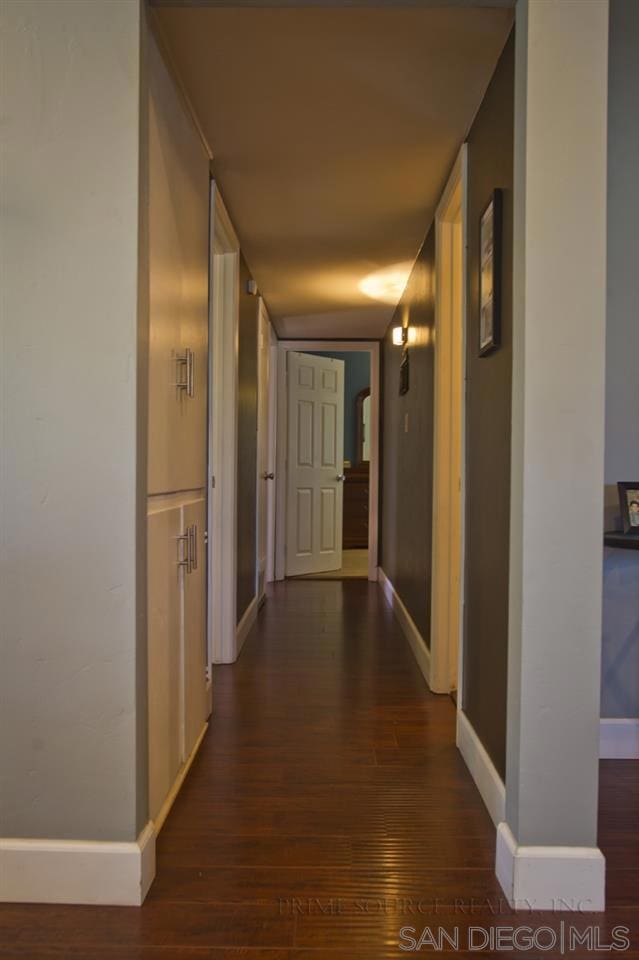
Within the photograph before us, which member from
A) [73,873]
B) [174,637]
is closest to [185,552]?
[174,637]

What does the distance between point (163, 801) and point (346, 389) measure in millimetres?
7193

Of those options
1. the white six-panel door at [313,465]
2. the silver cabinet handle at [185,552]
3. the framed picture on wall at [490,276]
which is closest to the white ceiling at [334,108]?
the framed picture on wall at [490,276]

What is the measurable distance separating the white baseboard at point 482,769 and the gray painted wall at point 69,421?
955 mm

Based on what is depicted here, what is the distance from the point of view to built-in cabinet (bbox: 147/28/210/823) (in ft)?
6.08

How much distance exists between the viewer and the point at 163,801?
1949 millimetres

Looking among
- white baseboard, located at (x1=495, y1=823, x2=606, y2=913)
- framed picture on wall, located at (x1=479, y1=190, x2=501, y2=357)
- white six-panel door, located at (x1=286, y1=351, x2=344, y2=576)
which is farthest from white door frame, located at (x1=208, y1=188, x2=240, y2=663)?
white six-panel door, located at (x1=286, y1=351, x2=344, y2=576)

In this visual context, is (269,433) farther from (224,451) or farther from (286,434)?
(224,451)

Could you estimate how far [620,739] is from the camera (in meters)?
2.43

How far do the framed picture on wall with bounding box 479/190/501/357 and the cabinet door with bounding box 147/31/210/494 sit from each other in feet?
3.08

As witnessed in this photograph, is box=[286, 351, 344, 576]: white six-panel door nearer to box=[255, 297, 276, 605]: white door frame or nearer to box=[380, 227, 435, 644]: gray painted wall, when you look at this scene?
box=[255, 297, 276, 605]: white door frame

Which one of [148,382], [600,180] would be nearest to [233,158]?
[148,382]

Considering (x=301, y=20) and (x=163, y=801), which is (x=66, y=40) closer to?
(x=301, y=20)

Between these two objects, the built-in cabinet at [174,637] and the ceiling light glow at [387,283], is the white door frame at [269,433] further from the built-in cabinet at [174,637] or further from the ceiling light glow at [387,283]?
the built-in cabinet at [174,637]

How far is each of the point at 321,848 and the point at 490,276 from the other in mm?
1660
